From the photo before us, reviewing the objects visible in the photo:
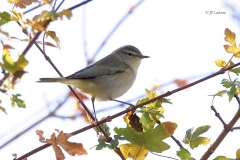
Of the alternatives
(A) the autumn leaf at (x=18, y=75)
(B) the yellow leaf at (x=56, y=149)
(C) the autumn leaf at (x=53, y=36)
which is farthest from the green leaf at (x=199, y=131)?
(A) the autumn leaf at (x=18, y=75)

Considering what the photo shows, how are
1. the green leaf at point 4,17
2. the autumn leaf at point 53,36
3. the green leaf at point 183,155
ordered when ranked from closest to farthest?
the green leaf at point 4,17 → the green leaf at point 183,155 → the autumn leaf at point 53,36

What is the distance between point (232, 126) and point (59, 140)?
0.83 meters

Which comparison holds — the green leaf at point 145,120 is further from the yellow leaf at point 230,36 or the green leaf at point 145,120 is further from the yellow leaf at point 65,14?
the yellow leaf at point 65,14

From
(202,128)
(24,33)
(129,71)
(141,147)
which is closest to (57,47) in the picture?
(24,33)

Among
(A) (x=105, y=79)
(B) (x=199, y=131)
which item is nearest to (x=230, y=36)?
(B) (x=199, y=131)

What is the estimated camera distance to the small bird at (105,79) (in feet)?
15.5

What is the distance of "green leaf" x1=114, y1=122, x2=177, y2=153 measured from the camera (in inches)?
83.1

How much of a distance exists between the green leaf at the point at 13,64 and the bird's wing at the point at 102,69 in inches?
108

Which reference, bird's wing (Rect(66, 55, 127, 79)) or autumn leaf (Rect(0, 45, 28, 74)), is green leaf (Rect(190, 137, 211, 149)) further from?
bird's wing (Rect(66, 55, 127, 79))

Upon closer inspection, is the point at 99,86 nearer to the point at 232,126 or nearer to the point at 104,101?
the point at 104,101

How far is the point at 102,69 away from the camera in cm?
514

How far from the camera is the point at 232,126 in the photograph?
6.49ft

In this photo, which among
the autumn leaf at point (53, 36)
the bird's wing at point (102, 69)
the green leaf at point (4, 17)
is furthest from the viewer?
the bird's wing at point (102, 69)

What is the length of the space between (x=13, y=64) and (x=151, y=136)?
2.63 feet
